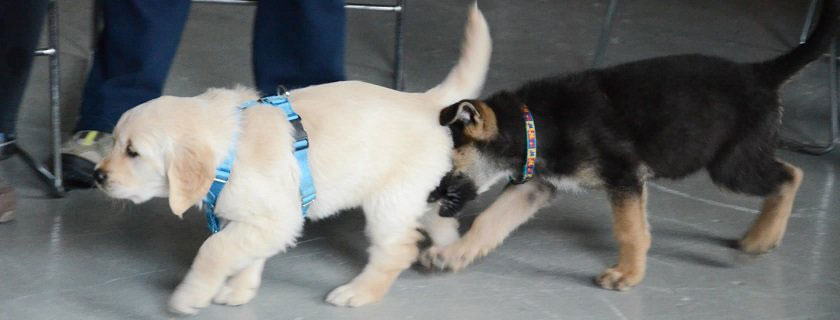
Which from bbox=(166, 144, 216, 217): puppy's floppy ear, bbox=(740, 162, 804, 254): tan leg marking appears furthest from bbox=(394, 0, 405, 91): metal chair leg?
bbox=(166, 144, 216, 217): puppy's floppy ear

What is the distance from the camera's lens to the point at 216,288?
2277mm

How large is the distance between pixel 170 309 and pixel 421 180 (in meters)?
0.68

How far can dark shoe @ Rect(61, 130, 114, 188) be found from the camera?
119 inches

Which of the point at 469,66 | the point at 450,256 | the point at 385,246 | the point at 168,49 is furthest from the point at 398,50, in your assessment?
the point at 385,246

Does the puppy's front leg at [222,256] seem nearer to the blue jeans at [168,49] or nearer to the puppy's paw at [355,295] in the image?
the puppy's paw at [355,295]

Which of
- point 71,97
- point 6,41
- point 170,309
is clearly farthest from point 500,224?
point 71,97

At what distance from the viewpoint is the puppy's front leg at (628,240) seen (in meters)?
2.54

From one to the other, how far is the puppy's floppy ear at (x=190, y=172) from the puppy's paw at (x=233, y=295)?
34 centimetres

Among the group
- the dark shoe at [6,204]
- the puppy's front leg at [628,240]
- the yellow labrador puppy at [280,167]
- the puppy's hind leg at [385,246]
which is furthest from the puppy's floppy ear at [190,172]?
the puppy's front leg at [628,240]

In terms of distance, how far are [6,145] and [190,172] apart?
1307 mm

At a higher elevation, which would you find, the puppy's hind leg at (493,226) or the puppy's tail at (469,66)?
the puppy's tail at (469,66)

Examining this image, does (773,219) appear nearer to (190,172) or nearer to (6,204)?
(190,172)

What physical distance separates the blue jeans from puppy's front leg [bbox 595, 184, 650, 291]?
1066 mm

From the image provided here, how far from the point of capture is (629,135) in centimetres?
256
